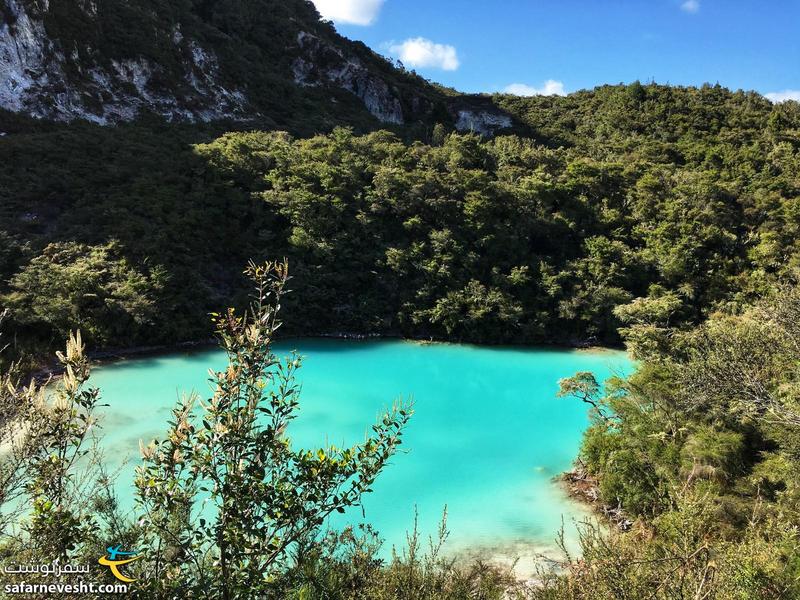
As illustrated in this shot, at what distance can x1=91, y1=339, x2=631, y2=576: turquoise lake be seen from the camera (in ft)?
28.7

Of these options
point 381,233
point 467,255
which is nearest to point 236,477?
point 467,255

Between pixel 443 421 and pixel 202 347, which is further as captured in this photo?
pixel 202 347

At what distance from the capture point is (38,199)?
20.2 metres

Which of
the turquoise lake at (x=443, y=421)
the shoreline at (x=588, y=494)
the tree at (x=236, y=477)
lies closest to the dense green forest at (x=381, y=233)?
the turquoise lake at (x=443, y=421)

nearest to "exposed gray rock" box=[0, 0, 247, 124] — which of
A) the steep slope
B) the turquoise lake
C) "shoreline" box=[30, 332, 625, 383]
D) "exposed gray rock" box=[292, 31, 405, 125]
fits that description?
the steep slope

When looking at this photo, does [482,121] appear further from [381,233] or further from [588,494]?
[588,494]

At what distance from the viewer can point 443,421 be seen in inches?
506

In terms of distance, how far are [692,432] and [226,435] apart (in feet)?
29.4

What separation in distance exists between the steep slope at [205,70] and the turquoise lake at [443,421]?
20.7 meters

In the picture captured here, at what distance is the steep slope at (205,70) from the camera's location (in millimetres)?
26453

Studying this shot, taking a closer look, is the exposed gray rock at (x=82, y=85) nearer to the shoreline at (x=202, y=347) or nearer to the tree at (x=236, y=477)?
the shoreline at (x=202, y=347)

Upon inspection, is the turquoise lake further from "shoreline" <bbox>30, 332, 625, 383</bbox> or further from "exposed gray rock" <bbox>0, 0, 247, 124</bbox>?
"exposed gray rock" <bbox>0, 0, 247, 124</bbox>

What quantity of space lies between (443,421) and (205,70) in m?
34.4

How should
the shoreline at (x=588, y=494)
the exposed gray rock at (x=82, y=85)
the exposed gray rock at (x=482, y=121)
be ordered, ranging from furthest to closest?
the exposed gray rock at (x=482, y=121) → the exposed gray rock at (x=82, y=85) → the shoreline at (x=588, y=494)
